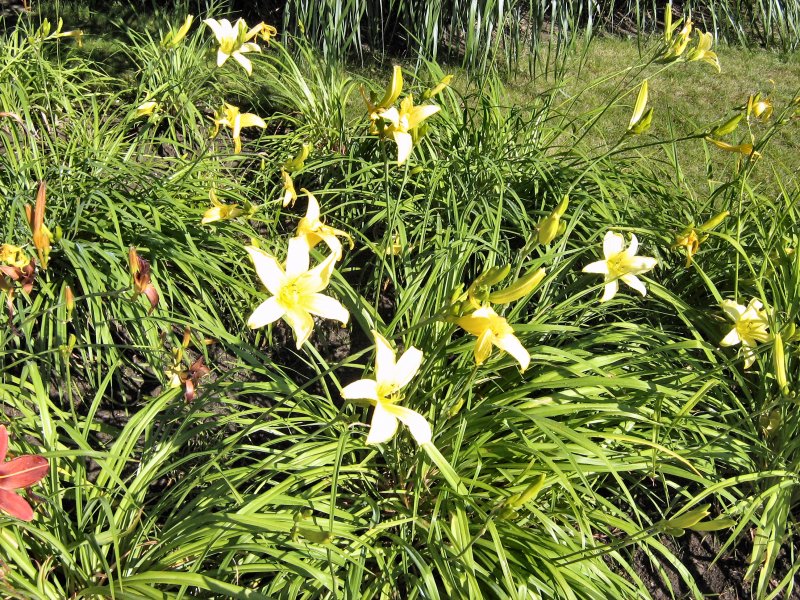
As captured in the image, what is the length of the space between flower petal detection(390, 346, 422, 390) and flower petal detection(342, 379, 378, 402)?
4 cm

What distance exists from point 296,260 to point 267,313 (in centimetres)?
14

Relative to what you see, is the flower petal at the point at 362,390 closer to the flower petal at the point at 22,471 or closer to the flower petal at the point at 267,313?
the flower petal at the point at 267,313

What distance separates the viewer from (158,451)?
5.98ft

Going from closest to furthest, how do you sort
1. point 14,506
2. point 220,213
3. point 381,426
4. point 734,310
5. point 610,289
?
point 14,506, point 381,426, point 610,289, point 220,213, point 734,310

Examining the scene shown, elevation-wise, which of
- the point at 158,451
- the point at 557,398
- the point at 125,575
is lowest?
the point at 125,575

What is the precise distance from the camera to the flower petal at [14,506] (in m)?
1.16

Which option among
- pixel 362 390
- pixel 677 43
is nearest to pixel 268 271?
pixel 362 390

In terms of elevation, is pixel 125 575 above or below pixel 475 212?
below

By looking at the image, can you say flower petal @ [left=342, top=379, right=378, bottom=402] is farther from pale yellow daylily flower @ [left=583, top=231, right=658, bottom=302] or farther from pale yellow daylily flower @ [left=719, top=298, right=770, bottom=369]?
pale yellow daylily flower @ [left=719, top=298, right=770, bottom=369]

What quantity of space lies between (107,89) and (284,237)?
1.46 m

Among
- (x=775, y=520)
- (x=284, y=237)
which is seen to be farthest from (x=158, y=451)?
(x=775, y=520)

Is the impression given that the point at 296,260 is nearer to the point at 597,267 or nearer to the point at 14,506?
the point at 14,506

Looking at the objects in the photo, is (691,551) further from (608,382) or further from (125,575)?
(125,575)

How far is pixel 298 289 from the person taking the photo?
1.41 meters
